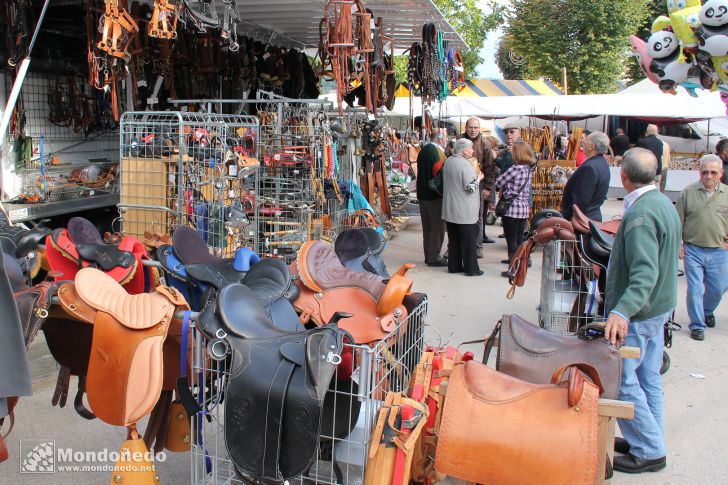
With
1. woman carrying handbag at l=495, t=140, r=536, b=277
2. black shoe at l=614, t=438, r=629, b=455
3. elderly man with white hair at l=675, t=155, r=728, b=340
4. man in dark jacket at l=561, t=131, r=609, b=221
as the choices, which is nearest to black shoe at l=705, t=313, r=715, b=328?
elderly man with white hair at l=675, t=155, r=728, b=340

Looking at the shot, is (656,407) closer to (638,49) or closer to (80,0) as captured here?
(638,49)

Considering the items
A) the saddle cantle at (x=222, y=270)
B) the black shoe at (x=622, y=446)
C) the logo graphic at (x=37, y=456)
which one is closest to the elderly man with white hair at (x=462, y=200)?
the black shoe at (x=622, y=446)

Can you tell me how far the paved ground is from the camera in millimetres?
3480

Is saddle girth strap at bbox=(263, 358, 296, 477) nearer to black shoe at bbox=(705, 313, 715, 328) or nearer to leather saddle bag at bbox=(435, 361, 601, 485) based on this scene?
leather saddle bag at bbox=(435, 361, 601, 485)

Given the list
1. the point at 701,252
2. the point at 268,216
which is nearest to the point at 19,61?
the point at 268,216

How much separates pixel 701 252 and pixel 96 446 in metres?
5.34

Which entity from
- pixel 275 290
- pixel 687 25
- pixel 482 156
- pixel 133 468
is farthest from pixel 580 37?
pixel 133 468

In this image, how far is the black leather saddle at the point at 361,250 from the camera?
357 cm

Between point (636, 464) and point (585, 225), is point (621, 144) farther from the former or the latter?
point (636, 464)

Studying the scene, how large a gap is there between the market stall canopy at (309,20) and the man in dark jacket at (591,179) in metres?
2.72

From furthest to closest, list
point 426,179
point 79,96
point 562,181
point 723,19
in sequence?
point 562,181
point 426,179
point 79,96
point 723,19

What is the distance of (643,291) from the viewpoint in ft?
10.0

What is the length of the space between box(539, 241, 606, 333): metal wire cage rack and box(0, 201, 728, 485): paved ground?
809 mm

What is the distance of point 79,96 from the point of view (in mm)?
7266
